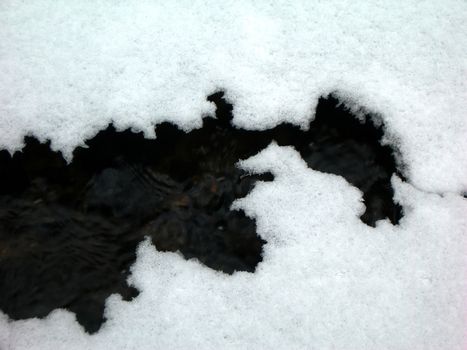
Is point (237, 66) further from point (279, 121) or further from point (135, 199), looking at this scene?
point (135, 199)

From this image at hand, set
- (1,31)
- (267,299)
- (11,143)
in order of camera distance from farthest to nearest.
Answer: (1,31) → (11,143) → (267,299)

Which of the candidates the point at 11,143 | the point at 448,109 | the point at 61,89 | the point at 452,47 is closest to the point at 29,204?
the point at 11,143

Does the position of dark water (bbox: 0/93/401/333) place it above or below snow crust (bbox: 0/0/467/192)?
below

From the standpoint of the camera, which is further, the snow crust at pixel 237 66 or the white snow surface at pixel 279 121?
the snow crust at pixel 237 66

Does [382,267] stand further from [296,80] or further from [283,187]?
[296,80]

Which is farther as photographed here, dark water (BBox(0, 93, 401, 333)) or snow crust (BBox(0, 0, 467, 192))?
snow crust (BBox(0, 0, 467, 192))

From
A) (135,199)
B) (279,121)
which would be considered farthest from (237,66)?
(135,199)
